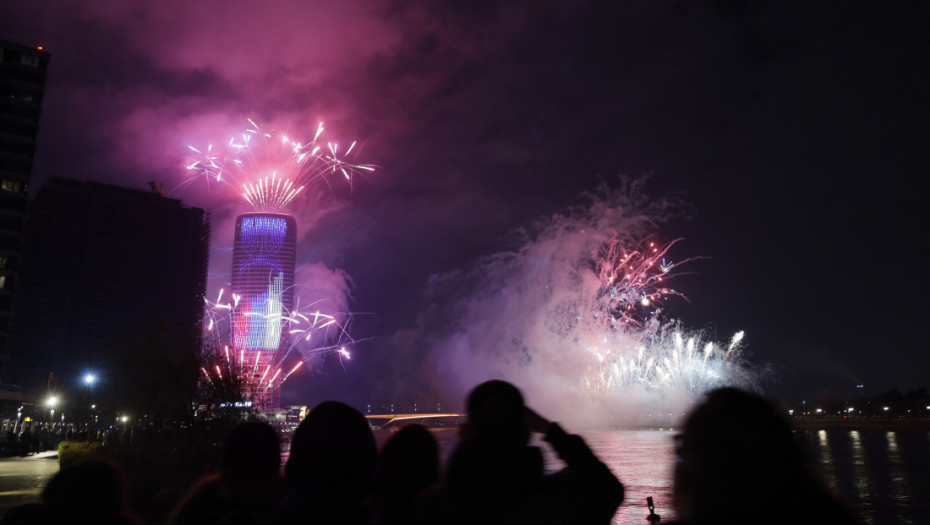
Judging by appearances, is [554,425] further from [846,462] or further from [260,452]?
[846,462]

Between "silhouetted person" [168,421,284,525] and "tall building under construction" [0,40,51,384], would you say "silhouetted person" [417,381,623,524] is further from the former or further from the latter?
"tall building under construction" [0,40,51,384]

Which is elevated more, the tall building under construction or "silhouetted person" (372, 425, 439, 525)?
the tall building under construction

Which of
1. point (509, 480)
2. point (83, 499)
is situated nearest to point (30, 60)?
point (83, 499)

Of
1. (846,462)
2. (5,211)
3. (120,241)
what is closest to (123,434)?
(846,462)

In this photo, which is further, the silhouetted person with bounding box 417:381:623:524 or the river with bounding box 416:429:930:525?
the river with bounding box 416:429:930:525

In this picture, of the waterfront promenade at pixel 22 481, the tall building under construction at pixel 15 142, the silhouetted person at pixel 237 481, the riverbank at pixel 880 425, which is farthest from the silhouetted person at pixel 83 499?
the riverbank at pixel 880 425

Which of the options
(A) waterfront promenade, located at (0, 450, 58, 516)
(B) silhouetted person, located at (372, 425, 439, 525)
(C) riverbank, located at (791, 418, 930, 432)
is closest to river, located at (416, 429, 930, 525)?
(B) silhouetted person, located at (372, 425, 439, 525)

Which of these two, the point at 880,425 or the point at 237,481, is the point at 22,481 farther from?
the point at 880,425
